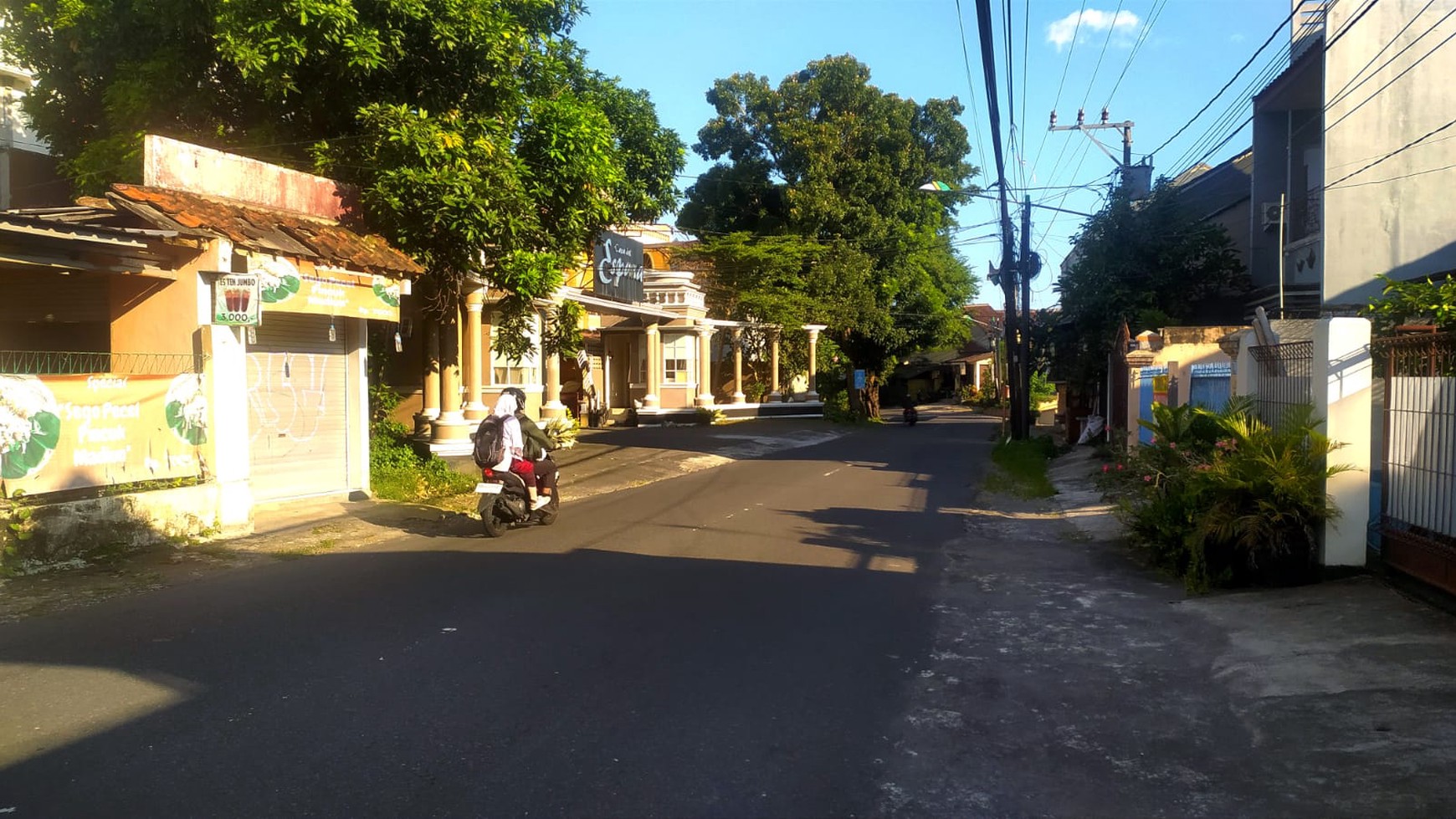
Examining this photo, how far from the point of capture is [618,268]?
26.1m

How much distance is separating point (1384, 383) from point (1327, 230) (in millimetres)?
11236

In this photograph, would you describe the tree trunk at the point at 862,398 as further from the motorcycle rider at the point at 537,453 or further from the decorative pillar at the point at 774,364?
the motorcycle rider at the point at 537,453

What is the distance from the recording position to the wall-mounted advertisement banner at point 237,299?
406 inches

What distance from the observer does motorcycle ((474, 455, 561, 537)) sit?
35.4 feet

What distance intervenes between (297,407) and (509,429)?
3.29 meters

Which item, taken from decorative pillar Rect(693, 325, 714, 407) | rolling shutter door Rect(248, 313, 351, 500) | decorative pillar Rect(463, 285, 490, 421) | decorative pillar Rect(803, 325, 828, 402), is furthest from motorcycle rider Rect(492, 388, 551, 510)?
decorative pillar Rect(803, 325, 828, 402)

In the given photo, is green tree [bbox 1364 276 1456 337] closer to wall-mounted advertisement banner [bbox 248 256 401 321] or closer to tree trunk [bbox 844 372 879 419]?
wall-mounted advertisement banner [bbox 248 256 401 321]

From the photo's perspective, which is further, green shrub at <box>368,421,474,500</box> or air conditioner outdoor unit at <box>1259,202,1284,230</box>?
air conditioner outdoor unit at <box>1259,202,1284,230</box>

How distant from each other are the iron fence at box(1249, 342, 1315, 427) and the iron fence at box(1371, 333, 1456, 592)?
632mm

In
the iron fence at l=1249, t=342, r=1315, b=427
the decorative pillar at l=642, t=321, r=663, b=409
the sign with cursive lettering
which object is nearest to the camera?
the iron fence at l=1249, t=342, r=1315, b=427

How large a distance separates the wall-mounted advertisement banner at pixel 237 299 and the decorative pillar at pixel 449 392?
5.40 m

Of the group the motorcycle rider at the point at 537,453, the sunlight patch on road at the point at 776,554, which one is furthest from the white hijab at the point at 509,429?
the sunlight patch on road at the point at 776,554

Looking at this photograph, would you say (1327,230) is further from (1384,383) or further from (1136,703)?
(1136,703)

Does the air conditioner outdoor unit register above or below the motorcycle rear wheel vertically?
above
